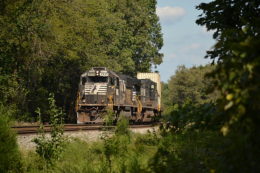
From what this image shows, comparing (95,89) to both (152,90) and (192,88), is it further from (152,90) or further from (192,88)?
(192,88)

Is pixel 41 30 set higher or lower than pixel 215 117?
higher

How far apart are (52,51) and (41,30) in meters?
2.74

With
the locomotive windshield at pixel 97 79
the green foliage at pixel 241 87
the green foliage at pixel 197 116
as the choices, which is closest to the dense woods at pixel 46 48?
the locomotive windshield at pixel 97 79

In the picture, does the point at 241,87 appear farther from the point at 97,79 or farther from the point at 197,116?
the point at 97,79

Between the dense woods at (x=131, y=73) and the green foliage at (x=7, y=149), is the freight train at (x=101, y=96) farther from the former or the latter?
the green foliage at (x=7, y=149)

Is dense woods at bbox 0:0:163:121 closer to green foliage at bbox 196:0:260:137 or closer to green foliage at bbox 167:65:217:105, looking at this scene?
green foliage at bbox 196:0:260:137

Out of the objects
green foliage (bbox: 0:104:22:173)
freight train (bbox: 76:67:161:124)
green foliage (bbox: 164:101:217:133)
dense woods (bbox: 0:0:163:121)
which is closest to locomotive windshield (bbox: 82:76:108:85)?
freight train (bbox: 76:67:161:124)

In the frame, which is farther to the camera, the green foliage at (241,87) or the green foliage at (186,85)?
the green foliage at (186,85)

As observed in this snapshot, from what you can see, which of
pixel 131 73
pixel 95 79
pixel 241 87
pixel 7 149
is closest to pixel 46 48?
pixel 95 79

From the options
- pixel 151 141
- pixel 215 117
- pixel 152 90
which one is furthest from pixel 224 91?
pixel 152 90

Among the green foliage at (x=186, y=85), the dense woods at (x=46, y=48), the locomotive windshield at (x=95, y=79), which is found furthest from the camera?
the green foliage at (x=186, y=85)

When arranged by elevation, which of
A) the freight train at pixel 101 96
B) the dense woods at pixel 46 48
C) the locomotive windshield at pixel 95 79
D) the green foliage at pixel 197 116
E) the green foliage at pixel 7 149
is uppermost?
the dense woods at pixel 46 48

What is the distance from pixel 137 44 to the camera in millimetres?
61344

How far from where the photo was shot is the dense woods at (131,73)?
4203mm
